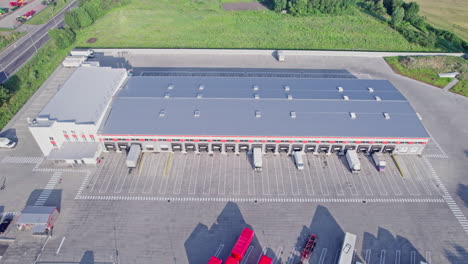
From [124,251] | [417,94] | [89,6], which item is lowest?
[124,251]

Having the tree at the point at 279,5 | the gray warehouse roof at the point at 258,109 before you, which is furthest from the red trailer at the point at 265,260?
the tree at the point at 279,5

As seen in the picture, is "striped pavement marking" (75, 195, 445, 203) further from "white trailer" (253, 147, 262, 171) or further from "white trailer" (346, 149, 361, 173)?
"white trailer" (253, 147, 262, 171)

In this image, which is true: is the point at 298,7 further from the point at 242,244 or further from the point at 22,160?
the point at 22,160

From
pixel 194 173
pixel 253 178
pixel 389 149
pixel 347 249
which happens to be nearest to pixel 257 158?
pixel 253 178

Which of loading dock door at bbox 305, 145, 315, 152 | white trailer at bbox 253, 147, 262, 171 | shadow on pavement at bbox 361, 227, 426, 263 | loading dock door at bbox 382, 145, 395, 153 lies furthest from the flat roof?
loading dock door at bbox 382, 145, 395, 153

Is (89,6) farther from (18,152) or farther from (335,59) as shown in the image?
(335,59)

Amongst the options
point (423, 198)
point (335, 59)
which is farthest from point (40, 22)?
point (423, 198)

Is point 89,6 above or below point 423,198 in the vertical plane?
above
